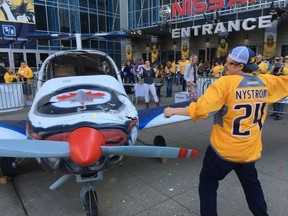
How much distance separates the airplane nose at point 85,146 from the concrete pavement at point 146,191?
119 cm

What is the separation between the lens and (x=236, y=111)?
7.11 feet

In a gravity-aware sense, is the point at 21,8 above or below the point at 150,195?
above

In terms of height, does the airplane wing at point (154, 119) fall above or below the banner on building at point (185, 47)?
below

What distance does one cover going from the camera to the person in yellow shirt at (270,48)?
17.7 meters

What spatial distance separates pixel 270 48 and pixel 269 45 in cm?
23

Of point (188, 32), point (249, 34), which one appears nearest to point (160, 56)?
point (188, 32)

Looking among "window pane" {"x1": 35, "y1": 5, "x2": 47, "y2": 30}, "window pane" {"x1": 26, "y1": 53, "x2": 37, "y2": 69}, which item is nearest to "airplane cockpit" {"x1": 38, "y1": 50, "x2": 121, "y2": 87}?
"window pane" {"x1": 26, "y1": 53, "x2": 37, "y2": 69}

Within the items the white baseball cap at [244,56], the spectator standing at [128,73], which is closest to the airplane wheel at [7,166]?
the white baseball cap at [244,56]

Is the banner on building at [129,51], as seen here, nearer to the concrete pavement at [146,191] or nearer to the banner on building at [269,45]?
the banner on building at [269,45]

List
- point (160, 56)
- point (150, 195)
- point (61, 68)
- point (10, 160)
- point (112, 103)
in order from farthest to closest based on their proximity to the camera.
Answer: point (160, 56) → point (61, 68) → point (10, 160) → point (150, 195) → point (112, 103)

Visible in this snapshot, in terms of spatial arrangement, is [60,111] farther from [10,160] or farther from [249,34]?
[249,34]

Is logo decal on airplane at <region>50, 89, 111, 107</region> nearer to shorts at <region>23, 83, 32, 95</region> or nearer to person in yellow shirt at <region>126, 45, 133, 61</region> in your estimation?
shorts at <region>23, 83, 32, 95</region>

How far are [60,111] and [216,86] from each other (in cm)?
173

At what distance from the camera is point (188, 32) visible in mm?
20391
